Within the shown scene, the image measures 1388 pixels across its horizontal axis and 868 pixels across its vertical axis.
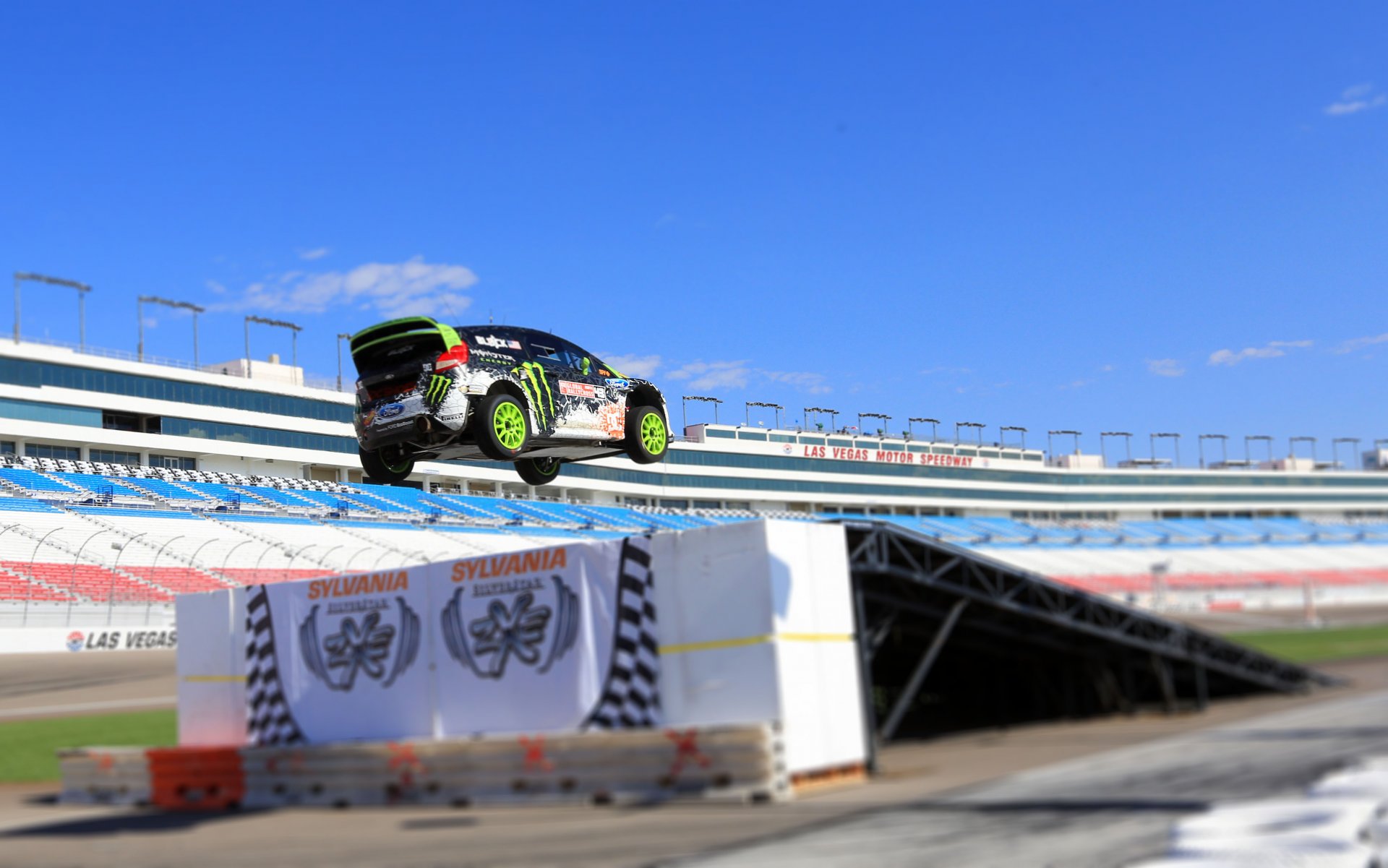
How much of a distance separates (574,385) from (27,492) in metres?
41.6

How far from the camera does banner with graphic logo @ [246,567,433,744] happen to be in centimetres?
1606

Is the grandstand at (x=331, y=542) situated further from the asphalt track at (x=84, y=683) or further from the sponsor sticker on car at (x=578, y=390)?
the sponsor sticker on car at (x=578, y=390)

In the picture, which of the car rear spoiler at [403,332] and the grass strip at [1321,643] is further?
the grass strip at [1321,643]

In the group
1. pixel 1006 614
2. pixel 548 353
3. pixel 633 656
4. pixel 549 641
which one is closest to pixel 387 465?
pixel 548 353

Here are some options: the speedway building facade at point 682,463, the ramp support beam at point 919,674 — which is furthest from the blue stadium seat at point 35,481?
the ramp support beam at point 919,674

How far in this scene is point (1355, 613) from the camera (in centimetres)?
4181

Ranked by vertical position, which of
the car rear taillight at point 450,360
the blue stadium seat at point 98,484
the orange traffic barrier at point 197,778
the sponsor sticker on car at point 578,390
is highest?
the blue stadium seat at point 98,484

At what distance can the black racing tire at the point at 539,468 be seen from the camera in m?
15.6

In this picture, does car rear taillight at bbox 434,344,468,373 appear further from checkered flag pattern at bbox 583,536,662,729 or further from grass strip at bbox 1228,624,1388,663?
grass strip at bbox 1228,624,1388,663

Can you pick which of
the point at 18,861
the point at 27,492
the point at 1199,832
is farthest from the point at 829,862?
the point at 27,492

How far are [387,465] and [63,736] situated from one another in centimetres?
1198

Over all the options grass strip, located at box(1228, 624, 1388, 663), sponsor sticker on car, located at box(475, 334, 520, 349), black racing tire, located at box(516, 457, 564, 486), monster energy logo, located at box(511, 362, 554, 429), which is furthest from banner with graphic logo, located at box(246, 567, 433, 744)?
grass strip, located at box(1228, 624, 1388, 663)

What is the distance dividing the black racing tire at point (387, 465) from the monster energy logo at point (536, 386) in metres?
1.48

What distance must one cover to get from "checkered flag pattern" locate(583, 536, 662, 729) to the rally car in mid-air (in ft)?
5.09
